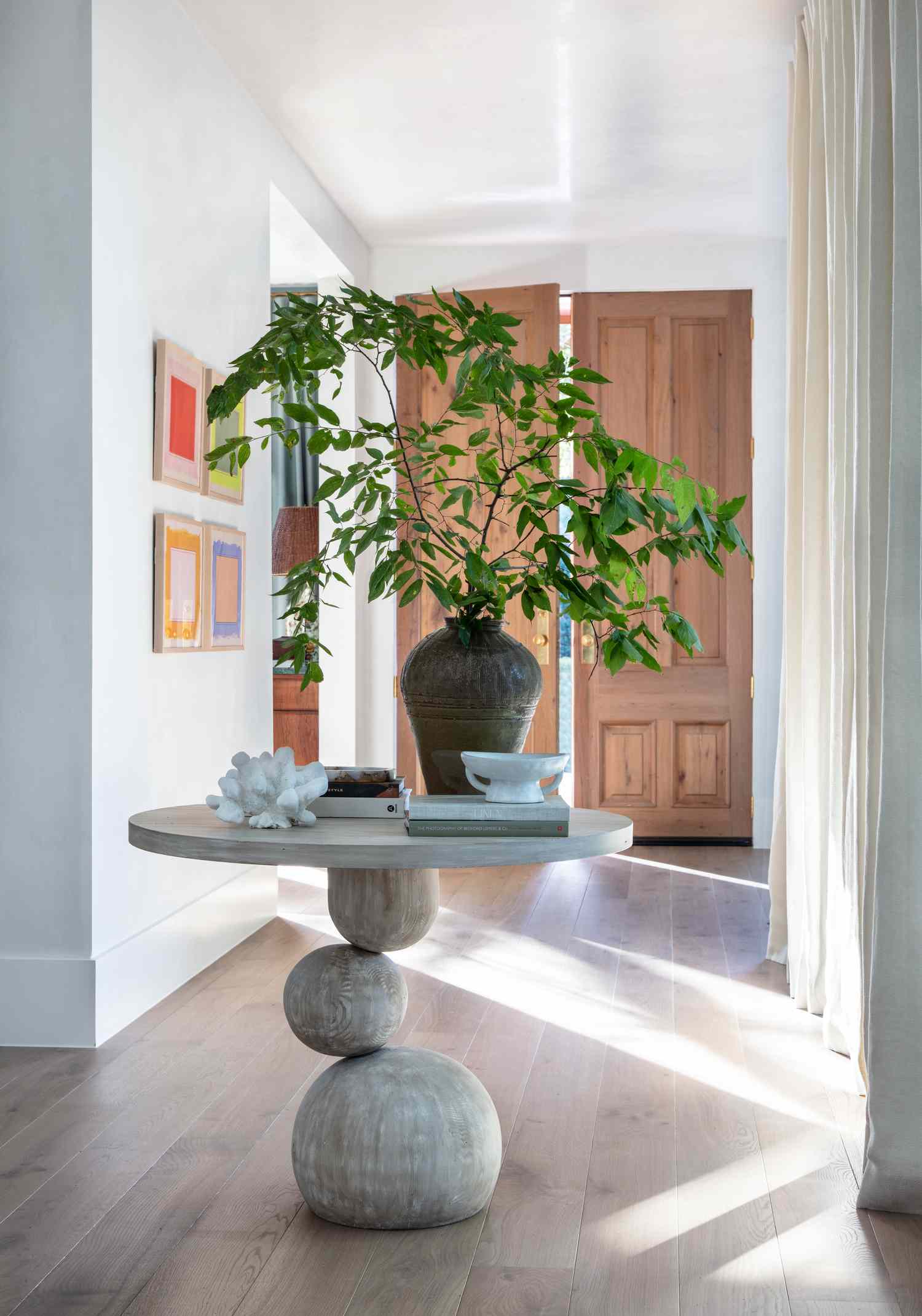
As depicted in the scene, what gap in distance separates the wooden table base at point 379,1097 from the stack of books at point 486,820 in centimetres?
30

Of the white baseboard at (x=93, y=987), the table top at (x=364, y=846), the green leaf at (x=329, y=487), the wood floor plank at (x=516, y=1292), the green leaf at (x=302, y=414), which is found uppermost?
the green leaf at (x=302, y=414)

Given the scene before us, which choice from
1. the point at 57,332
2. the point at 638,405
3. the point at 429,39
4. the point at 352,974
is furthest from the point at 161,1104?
the point at 638,405

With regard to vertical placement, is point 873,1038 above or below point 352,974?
below

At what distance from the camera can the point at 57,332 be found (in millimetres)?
3123

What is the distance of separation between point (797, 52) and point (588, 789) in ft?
11.8

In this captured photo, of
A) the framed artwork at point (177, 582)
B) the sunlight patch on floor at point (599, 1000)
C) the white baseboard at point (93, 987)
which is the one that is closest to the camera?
the sunlight patch on floor at point (599, 1000)

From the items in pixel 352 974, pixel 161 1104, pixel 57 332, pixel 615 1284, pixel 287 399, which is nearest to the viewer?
pixel 615 1284

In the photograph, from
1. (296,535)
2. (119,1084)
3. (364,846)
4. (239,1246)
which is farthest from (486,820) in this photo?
(296,535)

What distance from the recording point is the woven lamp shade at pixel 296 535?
6227 mm

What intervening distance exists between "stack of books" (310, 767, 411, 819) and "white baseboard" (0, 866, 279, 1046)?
134 cm

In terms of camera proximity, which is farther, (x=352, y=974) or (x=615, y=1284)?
(x=352, y=974)

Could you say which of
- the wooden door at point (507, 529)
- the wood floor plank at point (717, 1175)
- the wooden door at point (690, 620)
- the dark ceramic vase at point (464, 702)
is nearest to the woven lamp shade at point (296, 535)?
the wooden door at point (507, 529)

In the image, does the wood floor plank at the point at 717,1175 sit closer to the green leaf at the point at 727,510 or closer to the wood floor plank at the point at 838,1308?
the wood floor plank at the point at 838,1308

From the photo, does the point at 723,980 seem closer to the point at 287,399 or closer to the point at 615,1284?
the point at 615,1284
